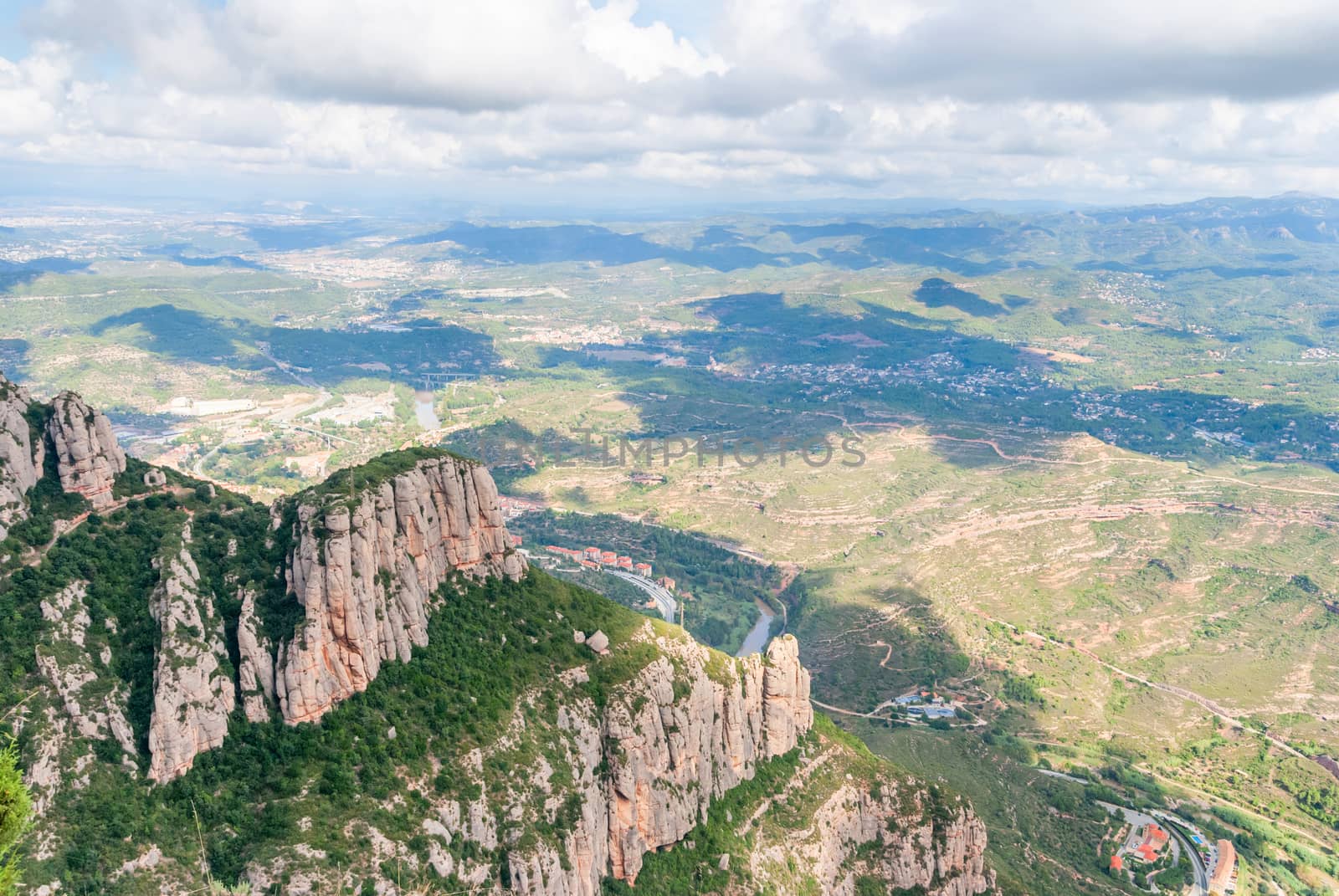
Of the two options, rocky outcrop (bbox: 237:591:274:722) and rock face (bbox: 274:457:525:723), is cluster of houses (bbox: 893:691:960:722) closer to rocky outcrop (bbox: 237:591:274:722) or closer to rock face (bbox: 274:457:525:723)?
rock face (bbox: 274:457:525:723)

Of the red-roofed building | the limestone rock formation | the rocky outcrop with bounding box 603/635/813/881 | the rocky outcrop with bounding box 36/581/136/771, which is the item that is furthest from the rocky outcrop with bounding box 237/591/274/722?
the red-roofed building

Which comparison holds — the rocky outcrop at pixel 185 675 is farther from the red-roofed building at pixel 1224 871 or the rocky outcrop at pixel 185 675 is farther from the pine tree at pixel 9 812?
the red-roofed building at pixel 1224 871

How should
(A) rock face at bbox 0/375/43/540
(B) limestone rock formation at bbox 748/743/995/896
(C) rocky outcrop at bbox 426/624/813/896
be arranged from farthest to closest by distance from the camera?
(B) limestone rock formation at bbox 748/743/995/896, (C) rocky outcrop at bbox 426/624/813/896, (A) rock face at bbox 0/375/43/540

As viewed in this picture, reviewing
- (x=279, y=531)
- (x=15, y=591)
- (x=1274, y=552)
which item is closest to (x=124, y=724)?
(x=15, y=591)

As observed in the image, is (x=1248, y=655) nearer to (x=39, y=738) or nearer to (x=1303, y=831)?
(x=1303, y=831)

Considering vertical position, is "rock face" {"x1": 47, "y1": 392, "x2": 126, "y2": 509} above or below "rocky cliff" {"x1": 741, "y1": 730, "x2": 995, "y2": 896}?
above

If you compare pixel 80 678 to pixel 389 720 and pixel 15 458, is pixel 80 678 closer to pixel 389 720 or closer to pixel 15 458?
pixel 389 720
